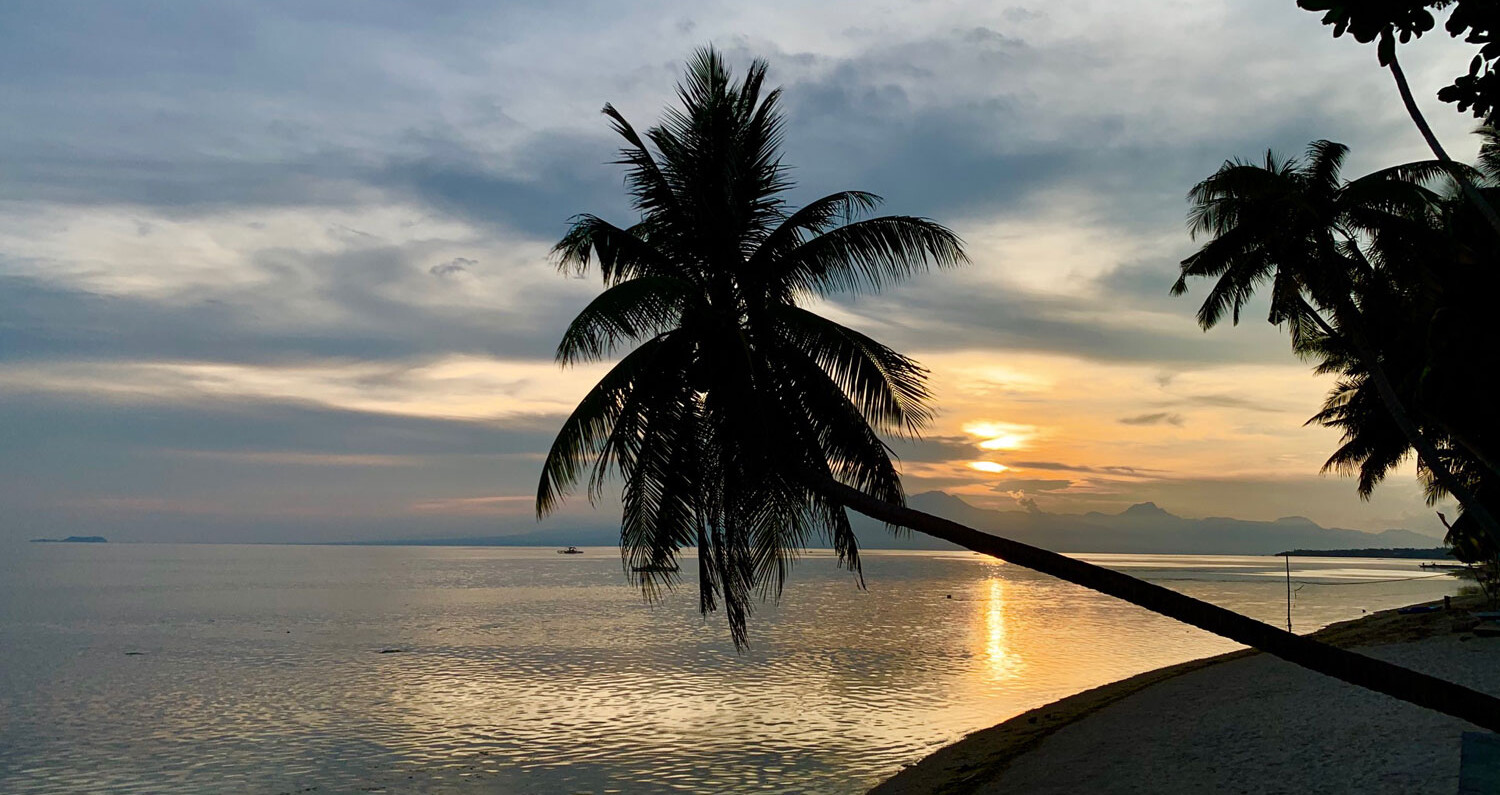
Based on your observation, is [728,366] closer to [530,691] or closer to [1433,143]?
[1433,143]

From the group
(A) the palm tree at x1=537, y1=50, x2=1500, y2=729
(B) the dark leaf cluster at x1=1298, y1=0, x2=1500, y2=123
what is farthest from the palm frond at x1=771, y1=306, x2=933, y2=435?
(B) the dark leaf cluster at x1=1298, y1=0, x2=1500, y2=123

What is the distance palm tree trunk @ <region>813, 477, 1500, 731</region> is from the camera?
661cm

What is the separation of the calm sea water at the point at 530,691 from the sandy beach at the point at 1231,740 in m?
2.08

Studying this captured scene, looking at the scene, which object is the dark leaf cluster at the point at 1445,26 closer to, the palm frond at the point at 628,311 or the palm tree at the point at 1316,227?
the palm frond at the point at 628,311

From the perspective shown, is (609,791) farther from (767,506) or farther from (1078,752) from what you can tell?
(1078,752)

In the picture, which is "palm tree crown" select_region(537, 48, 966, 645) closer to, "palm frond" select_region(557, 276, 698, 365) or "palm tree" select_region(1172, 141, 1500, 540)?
"palm frond" select_region(557, 276, 698, 365)

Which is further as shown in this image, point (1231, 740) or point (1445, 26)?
point (1231, 740)

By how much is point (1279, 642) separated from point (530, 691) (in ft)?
78.4

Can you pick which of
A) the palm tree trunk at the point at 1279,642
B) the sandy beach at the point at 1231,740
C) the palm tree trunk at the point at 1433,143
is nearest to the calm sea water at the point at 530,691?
the sandy beach at the point at 1231,740

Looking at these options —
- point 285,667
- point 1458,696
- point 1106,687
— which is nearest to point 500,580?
point 285,667

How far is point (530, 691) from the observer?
27.7 metres

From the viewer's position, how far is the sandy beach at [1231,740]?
1211 cm

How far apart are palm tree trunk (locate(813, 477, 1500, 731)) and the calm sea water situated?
9.26 metres

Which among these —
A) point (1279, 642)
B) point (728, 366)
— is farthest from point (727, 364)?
point (1279, 642)
